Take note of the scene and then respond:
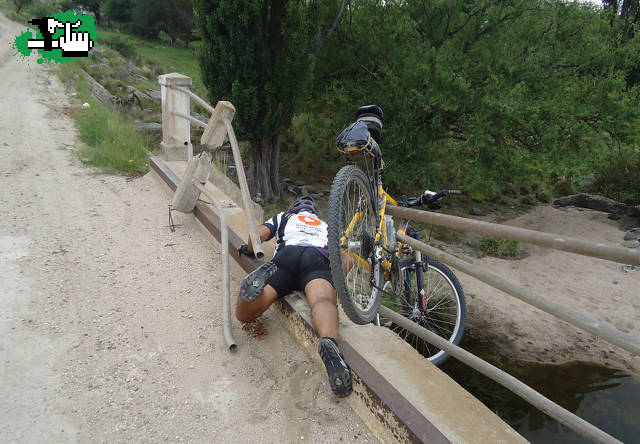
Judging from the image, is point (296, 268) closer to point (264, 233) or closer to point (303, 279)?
point (303, 279)

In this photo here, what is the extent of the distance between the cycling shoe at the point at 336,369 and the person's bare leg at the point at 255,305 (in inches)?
24.2

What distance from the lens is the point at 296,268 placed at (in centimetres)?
334

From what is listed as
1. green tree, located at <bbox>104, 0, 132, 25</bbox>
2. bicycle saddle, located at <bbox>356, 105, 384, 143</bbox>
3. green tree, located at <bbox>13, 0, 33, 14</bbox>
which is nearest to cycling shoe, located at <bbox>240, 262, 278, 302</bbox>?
bicycle saddle, located at <bbox>356, 105, 384, 143</bbox>

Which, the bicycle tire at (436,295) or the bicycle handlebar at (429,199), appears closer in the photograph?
the bicycle handlebar at (429,199)

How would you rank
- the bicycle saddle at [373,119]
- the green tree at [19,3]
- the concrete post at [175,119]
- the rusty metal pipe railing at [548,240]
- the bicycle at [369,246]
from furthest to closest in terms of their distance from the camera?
the green tree at [19,3] < the concrete post at [175,119] < the bicycle saddle at [373,119] < the bicycle at [369,246] < the rusty metal pipe railing at [548,240]

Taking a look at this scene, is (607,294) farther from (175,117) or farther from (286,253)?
(175,117)

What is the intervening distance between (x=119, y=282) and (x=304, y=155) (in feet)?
40.2

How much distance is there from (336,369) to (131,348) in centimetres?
141

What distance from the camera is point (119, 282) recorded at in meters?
3.77

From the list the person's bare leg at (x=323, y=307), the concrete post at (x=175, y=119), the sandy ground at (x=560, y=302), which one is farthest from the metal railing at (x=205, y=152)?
the sandy ground at (x=560, y=302)

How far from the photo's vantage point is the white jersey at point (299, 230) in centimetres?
346

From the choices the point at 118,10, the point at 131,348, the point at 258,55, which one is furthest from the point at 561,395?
the point at 118,10

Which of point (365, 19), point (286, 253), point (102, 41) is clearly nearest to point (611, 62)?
point (365, 19)

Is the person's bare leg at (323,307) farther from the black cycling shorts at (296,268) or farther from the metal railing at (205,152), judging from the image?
the metal railing at (205,152)
